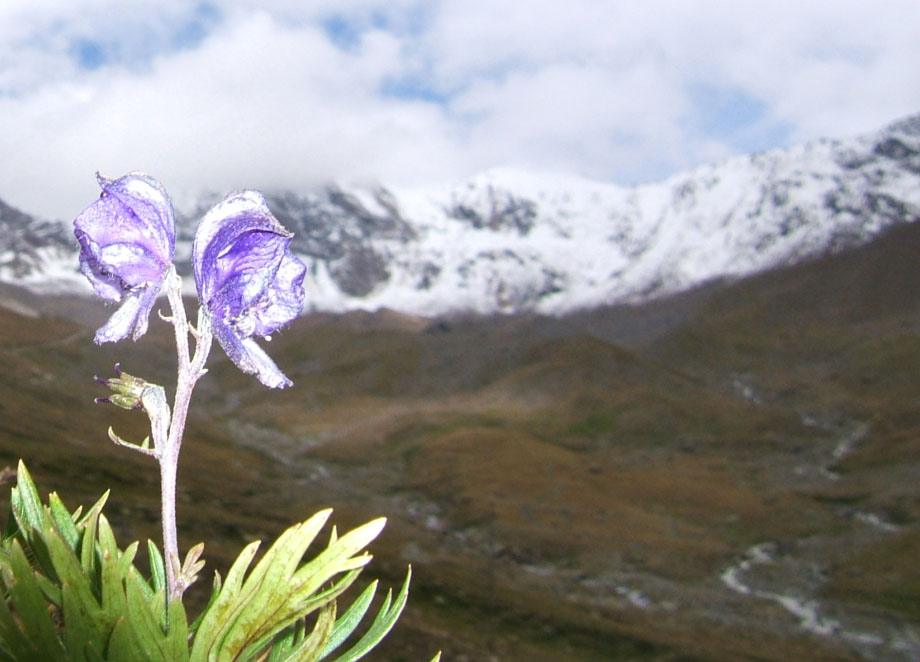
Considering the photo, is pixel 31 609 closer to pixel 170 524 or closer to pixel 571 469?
pixel 170 524

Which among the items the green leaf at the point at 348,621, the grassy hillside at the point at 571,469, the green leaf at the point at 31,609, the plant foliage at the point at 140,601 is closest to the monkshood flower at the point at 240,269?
the plant foliage at the point at 140,601

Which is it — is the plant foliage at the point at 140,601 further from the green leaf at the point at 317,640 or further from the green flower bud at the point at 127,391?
the green flower bud at the point at 127,391

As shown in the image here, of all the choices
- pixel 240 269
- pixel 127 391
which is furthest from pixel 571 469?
pixel 127 391

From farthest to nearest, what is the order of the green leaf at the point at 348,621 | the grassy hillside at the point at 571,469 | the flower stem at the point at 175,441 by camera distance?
the grassy hillside at the point at 571,469, the green leaf at the point at 348,621, the flower stem at the point at 175,441

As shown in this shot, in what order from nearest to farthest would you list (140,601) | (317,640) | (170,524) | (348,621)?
(170,524) < (140,601) < (317,640) < (348,621)

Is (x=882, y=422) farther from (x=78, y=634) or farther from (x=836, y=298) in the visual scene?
(x=78, y=634)

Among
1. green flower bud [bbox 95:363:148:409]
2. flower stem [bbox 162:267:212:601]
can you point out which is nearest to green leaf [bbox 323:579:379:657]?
flower stem [bbox 162:267:212:601]

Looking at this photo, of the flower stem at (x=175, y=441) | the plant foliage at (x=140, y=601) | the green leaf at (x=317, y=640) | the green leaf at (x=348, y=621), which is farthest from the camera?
the green leaf at (x=348, y=621)
